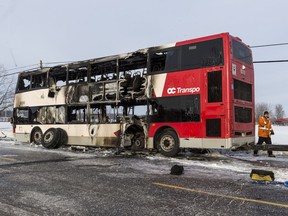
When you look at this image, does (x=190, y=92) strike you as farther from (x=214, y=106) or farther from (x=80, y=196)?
(x=80, y=196)

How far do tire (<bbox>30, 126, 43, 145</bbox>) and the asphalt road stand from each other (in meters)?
7.61

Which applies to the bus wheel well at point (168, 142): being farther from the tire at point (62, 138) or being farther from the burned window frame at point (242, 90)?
the tire at point (62, 138)

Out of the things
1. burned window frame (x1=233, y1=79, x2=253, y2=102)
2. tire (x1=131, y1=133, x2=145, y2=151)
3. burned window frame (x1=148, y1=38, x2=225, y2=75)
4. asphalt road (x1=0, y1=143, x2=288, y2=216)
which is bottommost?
asphalt road (x1=0, y1=143, x2=288, y2=216)

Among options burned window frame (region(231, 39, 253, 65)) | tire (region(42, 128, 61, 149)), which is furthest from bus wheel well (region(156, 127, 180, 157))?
tire (region(42, 128, 61, 149))

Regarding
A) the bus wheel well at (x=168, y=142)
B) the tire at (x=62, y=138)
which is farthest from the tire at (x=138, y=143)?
the tire at (x=62, y=138)

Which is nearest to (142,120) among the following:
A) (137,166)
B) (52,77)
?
(137,166)

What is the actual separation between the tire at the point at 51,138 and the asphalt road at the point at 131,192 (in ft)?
19.9

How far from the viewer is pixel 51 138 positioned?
→ 16.3m

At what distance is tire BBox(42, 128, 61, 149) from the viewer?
52.7 ft

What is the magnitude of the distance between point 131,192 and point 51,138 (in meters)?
10.5

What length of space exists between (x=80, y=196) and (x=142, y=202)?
1.23 meters

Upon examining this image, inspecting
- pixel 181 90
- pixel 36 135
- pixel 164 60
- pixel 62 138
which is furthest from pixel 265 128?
pixel 36 135

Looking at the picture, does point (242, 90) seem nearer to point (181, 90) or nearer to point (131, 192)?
point (181, 90)

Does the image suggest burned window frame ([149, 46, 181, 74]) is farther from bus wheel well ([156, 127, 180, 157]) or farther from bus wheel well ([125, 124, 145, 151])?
bus wheel well ([125, 124, 145, 151])
